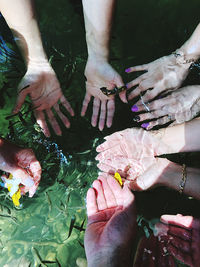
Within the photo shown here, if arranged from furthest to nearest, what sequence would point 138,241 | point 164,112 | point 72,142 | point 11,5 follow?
point 72,142, point 164,112, point 138,241, point 11,5

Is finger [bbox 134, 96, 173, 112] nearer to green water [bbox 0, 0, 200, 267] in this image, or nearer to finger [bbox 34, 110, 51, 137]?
green water [bbox 0, 0, 200, 267]

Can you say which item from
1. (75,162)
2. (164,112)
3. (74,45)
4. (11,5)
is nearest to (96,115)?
(75,162)

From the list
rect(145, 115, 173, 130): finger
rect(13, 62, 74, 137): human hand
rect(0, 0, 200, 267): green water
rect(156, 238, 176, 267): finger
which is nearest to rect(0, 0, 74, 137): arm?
rect(13, 62, 74, 137): human hand

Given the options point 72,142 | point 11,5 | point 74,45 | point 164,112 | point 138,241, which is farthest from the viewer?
point 74,45

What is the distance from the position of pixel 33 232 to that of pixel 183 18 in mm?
3673

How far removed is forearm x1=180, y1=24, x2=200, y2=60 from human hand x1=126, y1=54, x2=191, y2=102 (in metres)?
0.12

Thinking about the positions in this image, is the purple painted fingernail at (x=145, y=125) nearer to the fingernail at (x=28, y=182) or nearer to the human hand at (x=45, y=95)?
the human hand at (x=45, y=95)

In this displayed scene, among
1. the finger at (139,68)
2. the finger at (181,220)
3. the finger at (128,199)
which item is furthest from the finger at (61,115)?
the finger at (181,220)

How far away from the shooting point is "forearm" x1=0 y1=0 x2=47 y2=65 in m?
2.32

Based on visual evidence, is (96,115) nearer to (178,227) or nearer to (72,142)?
(72,142)

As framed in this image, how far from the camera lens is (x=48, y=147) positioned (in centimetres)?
281

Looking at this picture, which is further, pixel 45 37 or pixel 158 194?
pixel 45 37

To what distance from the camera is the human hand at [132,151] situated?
2666mm

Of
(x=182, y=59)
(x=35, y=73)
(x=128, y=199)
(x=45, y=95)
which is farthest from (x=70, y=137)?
(x=182, y=59)
